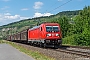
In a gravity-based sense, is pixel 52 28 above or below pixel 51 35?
above

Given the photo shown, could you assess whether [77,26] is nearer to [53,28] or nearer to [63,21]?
[63,21]

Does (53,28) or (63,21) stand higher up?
(63,21)

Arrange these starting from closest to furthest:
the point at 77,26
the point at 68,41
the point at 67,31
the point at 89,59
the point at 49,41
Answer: the point at 89,59 < the point at 49,41 < the point at 68,41 < the point at 77,26 < the point at 67,31

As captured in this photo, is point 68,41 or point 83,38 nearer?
point 83,38

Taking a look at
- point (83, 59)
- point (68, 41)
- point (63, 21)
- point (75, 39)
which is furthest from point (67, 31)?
point (83, 59)

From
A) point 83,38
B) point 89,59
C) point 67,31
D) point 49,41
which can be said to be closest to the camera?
point 89,59

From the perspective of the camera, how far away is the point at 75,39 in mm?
46812

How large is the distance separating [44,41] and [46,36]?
0.70 meters

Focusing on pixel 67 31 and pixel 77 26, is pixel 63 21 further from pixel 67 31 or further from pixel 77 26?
pixel 77 26

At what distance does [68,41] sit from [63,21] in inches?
1563

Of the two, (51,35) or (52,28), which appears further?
(52,28)

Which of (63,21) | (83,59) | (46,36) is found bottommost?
(83,59)

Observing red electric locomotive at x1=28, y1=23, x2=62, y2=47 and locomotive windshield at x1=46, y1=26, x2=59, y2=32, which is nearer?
red electric locomotive at x1=28, y1=23, x2=62, y2=47

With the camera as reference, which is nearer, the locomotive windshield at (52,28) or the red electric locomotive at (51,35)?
the red electric locomotive at (51,35)
